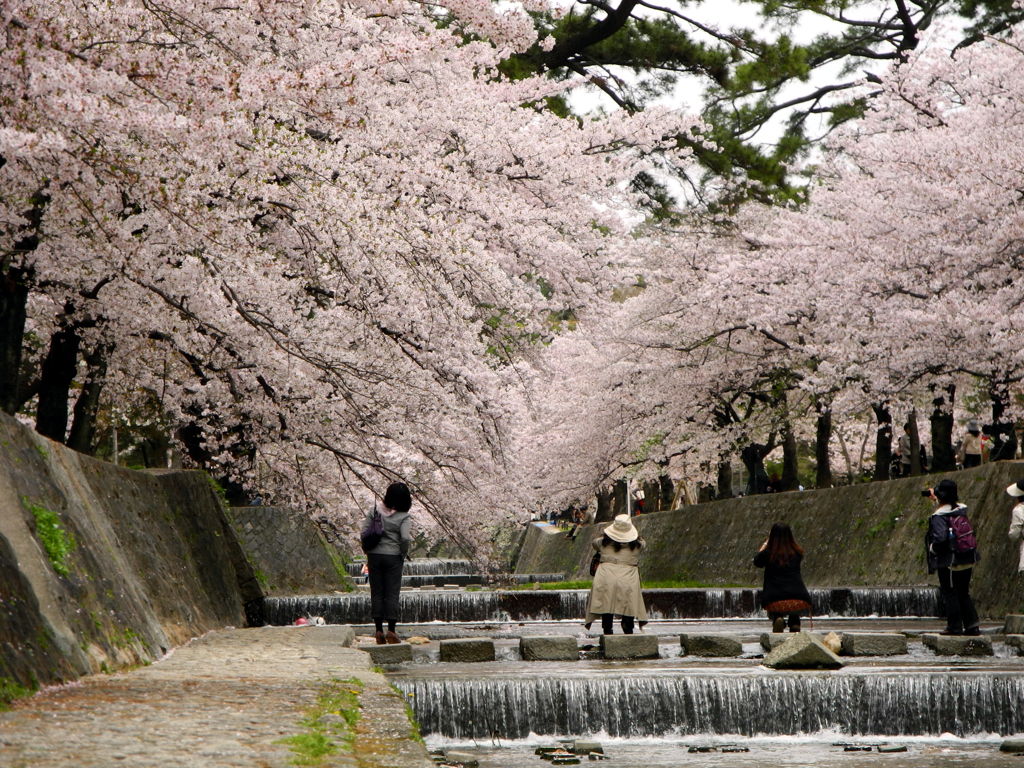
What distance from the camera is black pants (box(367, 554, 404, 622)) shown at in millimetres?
11641

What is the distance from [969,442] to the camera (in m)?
20.8

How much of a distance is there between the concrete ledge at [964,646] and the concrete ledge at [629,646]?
2905 millimetres

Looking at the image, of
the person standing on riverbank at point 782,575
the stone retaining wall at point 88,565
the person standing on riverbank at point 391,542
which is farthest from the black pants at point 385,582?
the person standing on riverbank at point 782,575

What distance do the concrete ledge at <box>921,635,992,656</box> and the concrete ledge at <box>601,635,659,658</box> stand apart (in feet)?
9.53

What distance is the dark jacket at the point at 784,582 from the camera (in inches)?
531

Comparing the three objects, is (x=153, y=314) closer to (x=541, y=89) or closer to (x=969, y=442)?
(x=541, y=89)

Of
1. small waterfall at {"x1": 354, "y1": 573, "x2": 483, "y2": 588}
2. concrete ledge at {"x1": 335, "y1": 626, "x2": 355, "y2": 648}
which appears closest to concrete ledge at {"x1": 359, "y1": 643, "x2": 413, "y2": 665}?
concrete ledge at {"x1": 335, "y1": 626, "x2": 355, "y2": 648}

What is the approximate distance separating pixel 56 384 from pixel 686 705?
26.4 ft

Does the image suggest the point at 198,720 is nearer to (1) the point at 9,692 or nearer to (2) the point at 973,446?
(1) the point at 9,692

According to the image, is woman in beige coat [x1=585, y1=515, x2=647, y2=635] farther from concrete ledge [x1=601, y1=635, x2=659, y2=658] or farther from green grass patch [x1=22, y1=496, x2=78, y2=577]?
green grass patch [x1=22, y1=496, x2=78, y2=577]

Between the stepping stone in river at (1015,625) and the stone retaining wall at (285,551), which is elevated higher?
the stone retaining wall at (285,551)

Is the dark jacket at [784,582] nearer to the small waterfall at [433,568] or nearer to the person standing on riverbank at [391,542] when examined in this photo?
the person standing on riverbank at [391,542]

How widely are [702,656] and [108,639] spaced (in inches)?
249

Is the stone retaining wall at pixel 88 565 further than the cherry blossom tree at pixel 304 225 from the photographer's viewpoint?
No
